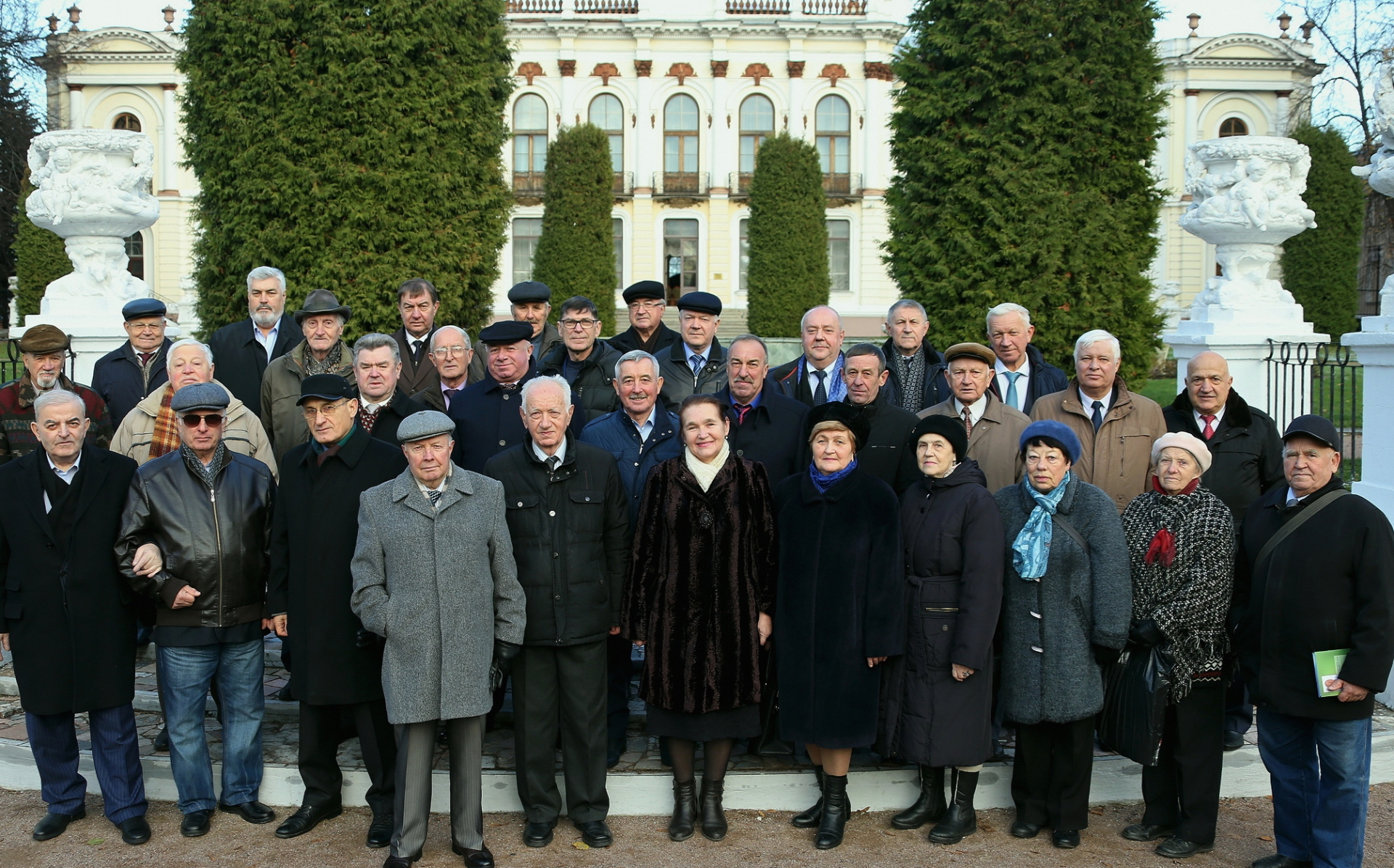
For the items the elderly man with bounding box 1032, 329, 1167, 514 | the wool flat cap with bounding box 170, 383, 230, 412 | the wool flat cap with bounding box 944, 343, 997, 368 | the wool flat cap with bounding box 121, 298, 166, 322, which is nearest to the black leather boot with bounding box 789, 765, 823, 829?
the elderly man with bounding box 1032, 329, 1167, 514

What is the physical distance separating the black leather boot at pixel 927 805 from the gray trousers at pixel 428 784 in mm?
1753

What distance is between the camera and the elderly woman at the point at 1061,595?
14.5 ft

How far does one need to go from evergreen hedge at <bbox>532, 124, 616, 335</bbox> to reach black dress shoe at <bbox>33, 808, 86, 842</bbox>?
20.8 meters

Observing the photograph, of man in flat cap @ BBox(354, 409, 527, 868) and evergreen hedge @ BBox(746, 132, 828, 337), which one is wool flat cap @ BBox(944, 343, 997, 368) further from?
evergreen hedge @ BBox(746, 132, 828, 337)

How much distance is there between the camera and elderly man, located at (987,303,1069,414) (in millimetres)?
6004

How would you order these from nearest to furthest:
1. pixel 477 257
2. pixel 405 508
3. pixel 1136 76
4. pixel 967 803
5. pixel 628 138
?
pixel 405 508 < pixel 967 803 < pixel 1136 76 < pixel 477 257 < pixel 628 138

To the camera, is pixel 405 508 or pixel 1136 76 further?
pixel 1136 76

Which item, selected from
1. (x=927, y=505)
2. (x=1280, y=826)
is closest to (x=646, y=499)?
(x=927, y=505)

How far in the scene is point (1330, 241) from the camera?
1128 inches

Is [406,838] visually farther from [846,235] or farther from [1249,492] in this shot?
[846,235]

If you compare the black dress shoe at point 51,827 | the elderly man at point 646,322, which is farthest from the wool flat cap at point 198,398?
the elderly man at point 646,322

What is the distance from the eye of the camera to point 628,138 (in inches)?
1470

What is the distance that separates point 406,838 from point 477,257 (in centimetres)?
863

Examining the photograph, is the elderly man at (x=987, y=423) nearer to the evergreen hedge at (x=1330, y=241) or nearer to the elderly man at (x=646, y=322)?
the elderly man at (x=646, y=322)
